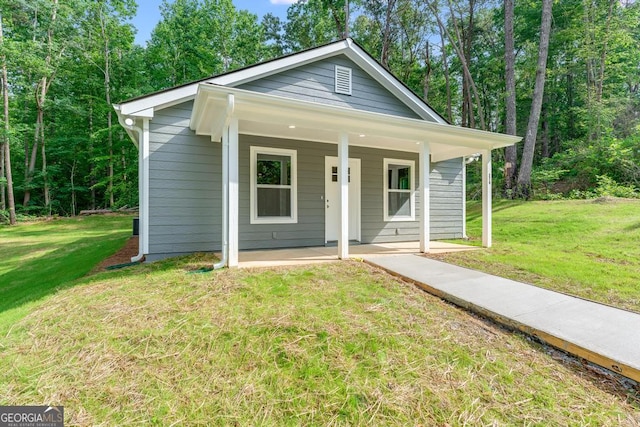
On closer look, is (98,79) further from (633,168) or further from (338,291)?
(633,168)

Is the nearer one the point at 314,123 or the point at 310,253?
the point at 314,123

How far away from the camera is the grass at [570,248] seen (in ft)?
12.5

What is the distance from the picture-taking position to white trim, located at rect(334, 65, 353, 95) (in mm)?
7035

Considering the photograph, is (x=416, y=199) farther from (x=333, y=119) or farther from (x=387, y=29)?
(x=387, y=29)

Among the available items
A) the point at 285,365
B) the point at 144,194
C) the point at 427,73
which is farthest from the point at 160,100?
the point at 427,73

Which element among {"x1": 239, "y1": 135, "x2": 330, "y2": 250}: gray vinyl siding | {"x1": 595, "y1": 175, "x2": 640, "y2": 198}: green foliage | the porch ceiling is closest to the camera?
the porch ceiling

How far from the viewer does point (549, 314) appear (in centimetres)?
281

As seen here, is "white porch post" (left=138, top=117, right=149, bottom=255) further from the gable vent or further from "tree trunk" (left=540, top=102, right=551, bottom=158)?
"tree trunk" (left=540, top=102, right=551, bottom=158)

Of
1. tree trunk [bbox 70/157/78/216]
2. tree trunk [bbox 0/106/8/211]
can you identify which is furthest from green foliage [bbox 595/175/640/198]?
tree trunk [bbox 0/106/8/211]

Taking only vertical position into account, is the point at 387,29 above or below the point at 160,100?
above

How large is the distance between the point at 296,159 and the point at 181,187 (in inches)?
94.0

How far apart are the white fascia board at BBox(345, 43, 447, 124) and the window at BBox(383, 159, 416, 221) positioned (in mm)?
1473

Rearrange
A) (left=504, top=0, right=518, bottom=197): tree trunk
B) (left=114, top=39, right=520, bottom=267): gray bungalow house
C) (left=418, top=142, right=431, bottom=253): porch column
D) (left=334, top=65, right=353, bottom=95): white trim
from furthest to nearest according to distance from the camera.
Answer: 1. (left=504, top=0, right=518, bottom=197): tree trunk
2. (left=334, top=65, right=353, bottom=95): white trim
3. (left=418, top=142, right=431, bottom=253): porch column
4. (left=114, top=39, right=520, bottom=267): gray bungalow house

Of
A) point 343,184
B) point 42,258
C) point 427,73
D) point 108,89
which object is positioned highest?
point 427,73
